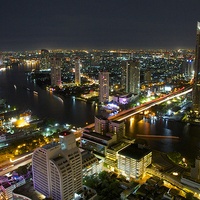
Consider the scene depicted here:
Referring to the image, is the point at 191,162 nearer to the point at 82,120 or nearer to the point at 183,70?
the point at 82,120

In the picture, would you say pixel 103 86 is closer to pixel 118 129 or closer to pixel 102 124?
pixel 102 124

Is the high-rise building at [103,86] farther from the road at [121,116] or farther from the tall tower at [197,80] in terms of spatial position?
the tall tower at [197,80]

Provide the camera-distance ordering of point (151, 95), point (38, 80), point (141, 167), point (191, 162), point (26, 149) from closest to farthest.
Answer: point (141, 167), point (191, 162), point (26, 149), point (151, 95), point (38, 80)

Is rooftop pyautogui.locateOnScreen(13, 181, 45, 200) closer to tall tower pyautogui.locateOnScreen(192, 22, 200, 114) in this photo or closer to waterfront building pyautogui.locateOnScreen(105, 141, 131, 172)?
waterfront building pyautogui.locateOnScreen(105, 141, 131, 172)

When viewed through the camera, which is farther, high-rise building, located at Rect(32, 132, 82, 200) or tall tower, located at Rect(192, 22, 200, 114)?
tall tower, located at Rect(192, 22, 200, 114)

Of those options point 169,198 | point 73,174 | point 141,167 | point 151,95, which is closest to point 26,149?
point 73,174

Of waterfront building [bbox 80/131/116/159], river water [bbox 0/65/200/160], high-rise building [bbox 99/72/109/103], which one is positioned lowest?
river water [bbox 0/65/200/160]

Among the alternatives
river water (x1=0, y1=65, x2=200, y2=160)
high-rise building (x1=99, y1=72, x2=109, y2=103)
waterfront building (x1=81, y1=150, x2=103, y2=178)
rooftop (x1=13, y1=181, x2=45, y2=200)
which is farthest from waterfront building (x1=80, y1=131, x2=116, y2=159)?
high-rise building (x1=99, y1=72, x2=109, y2=103)

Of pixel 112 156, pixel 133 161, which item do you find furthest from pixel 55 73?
pixel 133 161
